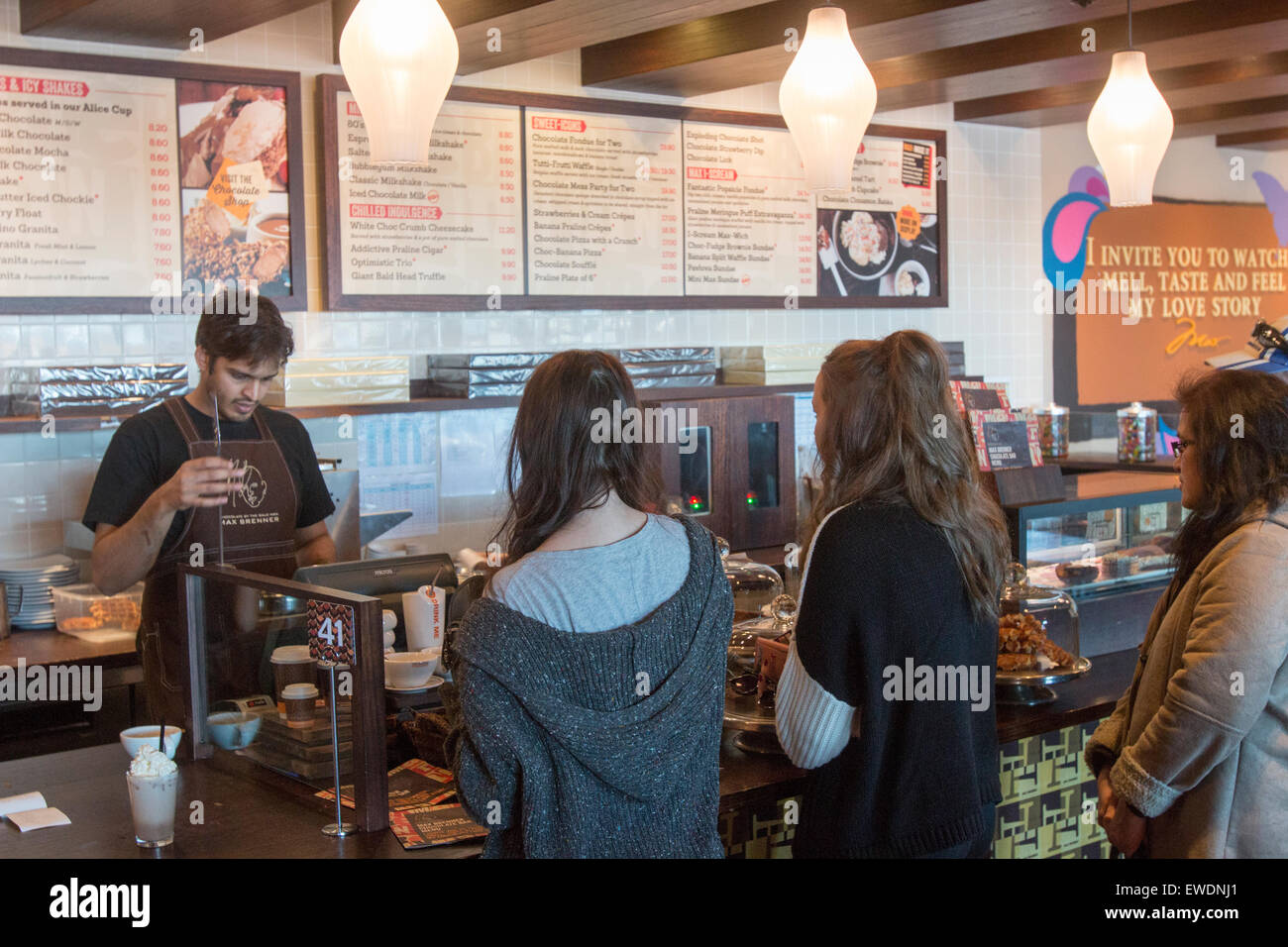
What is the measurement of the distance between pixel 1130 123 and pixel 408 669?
8.46 ft

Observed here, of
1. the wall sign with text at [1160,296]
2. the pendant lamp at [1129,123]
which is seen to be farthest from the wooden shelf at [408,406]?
the wall sign with text at [1160,296]

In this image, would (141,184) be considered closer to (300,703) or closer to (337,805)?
(300,703)

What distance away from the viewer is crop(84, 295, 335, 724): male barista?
10.0ft

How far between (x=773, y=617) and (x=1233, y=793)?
3.43 ft

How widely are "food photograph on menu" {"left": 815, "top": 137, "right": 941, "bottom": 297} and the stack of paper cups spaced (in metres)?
3.22

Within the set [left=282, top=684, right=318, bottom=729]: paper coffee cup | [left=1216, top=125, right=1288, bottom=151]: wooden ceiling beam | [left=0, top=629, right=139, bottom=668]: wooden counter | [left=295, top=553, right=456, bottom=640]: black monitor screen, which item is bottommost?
[left=0, top=629, right=139, bottom=668]: wooden counter

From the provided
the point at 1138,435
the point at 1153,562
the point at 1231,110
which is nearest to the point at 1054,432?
the point at 1138,435

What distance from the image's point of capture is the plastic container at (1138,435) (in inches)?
198

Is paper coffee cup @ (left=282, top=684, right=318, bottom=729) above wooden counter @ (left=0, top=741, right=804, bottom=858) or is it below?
above

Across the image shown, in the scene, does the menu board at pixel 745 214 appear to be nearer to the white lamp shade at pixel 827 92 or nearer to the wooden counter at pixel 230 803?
the white lamp shade at pixel 827 92

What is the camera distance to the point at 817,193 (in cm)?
564

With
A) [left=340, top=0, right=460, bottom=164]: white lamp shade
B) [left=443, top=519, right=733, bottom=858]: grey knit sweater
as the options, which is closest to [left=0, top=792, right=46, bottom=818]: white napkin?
[left=443, top=519, right=733, bottom=858]: grey knit sweater

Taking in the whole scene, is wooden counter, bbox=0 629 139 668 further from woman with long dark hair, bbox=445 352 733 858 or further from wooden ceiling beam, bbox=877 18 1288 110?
wooden ceiling beam, bbox=877 18 1288 110

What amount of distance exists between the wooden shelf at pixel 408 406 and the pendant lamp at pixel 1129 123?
63.9 inches
